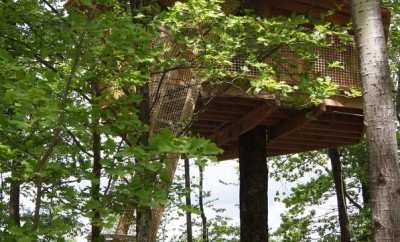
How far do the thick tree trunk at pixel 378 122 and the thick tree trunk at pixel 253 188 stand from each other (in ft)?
15.9

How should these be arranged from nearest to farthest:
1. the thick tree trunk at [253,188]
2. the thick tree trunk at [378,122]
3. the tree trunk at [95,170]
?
the thick tree trunk at [378,122]
the tree trunk at [95,170]
the thick tree trunk at [253,188]

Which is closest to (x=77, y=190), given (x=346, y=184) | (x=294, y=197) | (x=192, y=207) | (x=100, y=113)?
(x=100, y=113)

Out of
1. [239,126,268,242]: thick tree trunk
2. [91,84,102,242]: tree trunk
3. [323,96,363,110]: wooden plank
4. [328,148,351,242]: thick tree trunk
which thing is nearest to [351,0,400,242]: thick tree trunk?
[91,84,102,242]: tree trunk

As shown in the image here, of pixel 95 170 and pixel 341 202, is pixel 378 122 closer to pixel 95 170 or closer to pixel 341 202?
pixel 95 170

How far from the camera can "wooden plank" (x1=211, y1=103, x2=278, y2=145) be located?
826 centimetres

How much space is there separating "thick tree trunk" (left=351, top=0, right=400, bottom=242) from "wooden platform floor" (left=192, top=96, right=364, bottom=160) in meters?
3.25

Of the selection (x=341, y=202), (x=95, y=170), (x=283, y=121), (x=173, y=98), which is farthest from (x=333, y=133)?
(x=95, y=170)

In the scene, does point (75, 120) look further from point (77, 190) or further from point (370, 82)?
point (370, 82)

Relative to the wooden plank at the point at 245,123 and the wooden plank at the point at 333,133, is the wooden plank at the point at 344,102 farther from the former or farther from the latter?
the wooden plank at the point at 333,133

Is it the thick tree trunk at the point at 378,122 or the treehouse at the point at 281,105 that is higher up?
the treehouse at the point at 281,105

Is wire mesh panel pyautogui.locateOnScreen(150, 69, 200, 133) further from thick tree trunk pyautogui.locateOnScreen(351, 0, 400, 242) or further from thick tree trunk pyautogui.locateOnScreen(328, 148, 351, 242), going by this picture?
thick tree trunk pyautogui.locateOnScreen(328, 148, 351, 242)

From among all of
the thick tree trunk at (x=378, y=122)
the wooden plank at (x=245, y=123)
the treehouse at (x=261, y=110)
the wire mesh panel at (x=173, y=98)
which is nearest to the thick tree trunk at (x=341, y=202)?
the treehouse at (x=261, y=110)

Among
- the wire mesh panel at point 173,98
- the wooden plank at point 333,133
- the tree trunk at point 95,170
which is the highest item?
the wooden plank at point 333,133

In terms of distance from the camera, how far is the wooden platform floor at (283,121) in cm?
831
